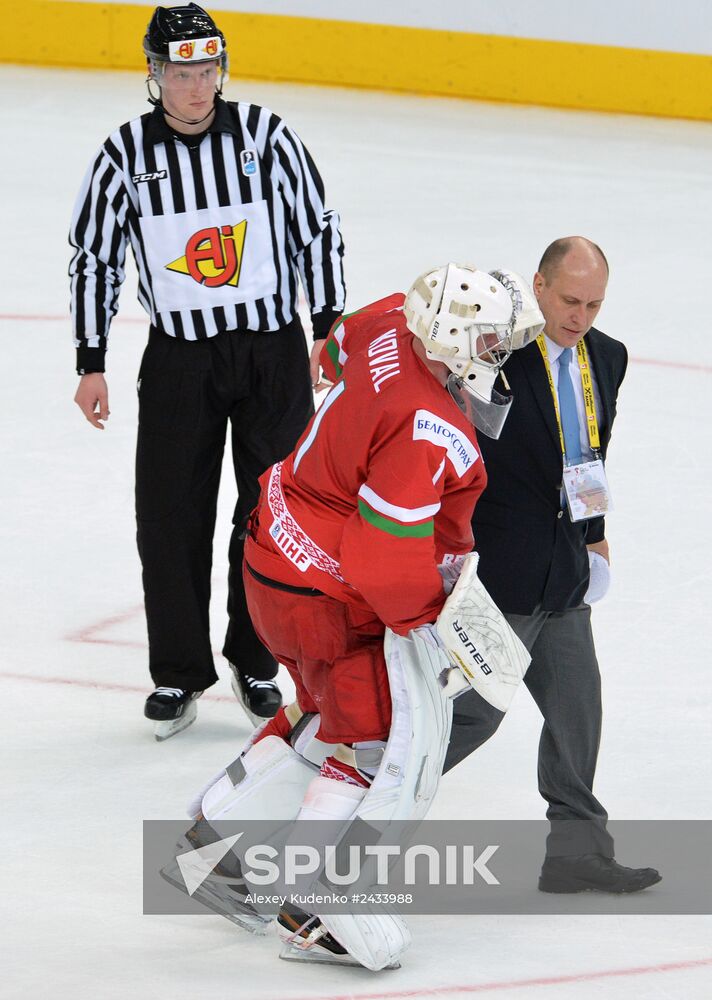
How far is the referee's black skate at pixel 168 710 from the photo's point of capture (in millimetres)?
4184

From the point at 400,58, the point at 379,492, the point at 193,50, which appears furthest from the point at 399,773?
the point at 400,58

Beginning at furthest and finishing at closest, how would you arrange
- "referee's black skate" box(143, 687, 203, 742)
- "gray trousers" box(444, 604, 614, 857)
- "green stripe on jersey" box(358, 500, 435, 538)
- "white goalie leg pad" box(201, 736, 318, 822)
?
"referee's black skate" box(143, 687, 203, 742) < "gray trousers" box(444, 604, 614, 857) < "white goalie leg pad" box(201, 736, 318, 822) < "green stripe on jersey" box(358, 500, 435, 538)

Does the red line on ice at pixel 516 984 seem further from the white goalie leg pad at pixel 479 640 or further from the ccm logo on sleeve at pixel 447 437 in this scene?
the ccm logo on sleeve at pixel 447 437

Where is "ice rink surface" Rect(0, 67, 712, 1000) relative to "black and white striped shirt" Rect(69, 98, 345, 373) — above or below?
below

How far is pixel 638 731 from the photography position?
13.9 feet

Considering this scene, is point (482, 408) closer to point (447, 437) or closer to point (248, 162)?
point (447, 437)

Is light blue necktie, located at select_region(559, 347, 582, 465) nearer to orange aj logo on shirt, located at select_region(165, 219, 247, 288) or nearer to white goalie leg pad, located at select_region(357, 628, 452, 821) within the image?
white goalie leg pad, located at select_region(357, 628, 452, 821)

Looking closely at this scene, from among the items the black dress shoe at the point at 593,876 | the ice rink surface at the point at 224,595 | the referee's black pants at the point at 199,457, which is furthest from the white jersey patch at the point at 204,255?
the black dress shoe at the point at 593,876

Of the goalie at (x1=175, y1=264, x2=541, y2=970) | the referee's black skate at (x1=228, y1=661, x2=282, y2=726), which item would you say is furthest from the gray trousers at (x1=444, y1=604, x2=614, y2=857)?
the referee's black skate at (x1=228, y1=661, x2=282, y2=726)

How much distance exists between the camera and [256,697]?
4.27 meters

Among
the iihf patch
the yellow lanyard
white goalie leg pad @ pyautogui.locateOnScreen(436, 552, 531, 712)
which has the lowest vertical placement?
white goalie leg pad @ pyautogui.locateOnScreen(436, 552, 531, 712)

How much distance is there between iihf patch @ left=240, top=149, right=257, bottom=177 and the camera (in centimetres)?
408

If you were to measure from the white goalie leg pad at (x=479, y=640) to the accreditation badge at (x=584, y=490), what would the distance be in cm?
41

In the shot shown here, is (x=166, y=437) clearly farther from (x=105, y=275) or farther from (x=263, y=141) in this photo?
(x=263, y=141)
